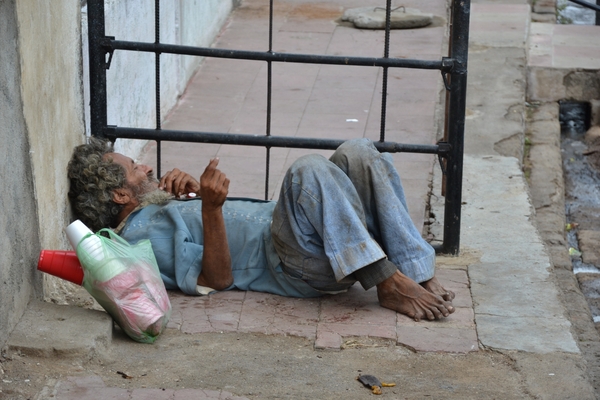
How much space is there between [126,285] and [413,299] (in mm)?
935

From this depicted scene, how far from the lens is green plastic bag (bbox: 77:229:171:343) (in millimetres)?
2582

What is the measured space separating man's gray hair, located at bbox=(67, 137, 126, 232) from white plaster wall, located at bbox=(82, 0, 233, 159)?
0.33 m

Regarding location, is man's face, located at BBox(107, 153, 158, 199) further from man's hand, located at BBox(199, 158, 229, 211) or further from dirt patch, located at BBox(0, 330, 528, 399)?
dirt patch, located at BBox(0, 330, 528, 399)

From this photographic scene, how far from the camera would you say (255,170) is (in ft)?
15.3

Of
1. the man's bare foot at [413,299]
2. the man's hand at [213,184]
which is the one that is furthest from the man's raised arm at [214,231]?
the man's bare foot at [413,299]

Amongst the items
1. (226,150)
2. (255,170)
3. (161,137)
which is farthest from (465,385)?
(226,150)

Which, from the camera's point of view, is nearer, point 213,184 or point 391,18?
point 213,184

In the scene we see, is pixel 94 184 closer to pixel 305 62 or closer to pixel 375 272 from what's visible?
pixel 305 62

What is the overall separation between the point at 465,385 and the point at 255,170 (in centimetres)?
233

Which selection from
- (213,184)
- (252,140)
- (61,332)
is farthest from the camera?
(252,140)

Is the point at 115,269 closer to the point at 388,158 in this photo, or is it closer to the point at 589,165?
the point at 388,158

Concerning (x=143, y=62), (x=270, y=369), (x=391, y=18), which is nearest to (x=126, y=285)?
(x=270, y=369)

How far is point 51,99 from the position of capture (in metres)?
2.90

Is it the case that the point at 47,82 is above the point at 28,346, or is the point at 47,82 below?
above
